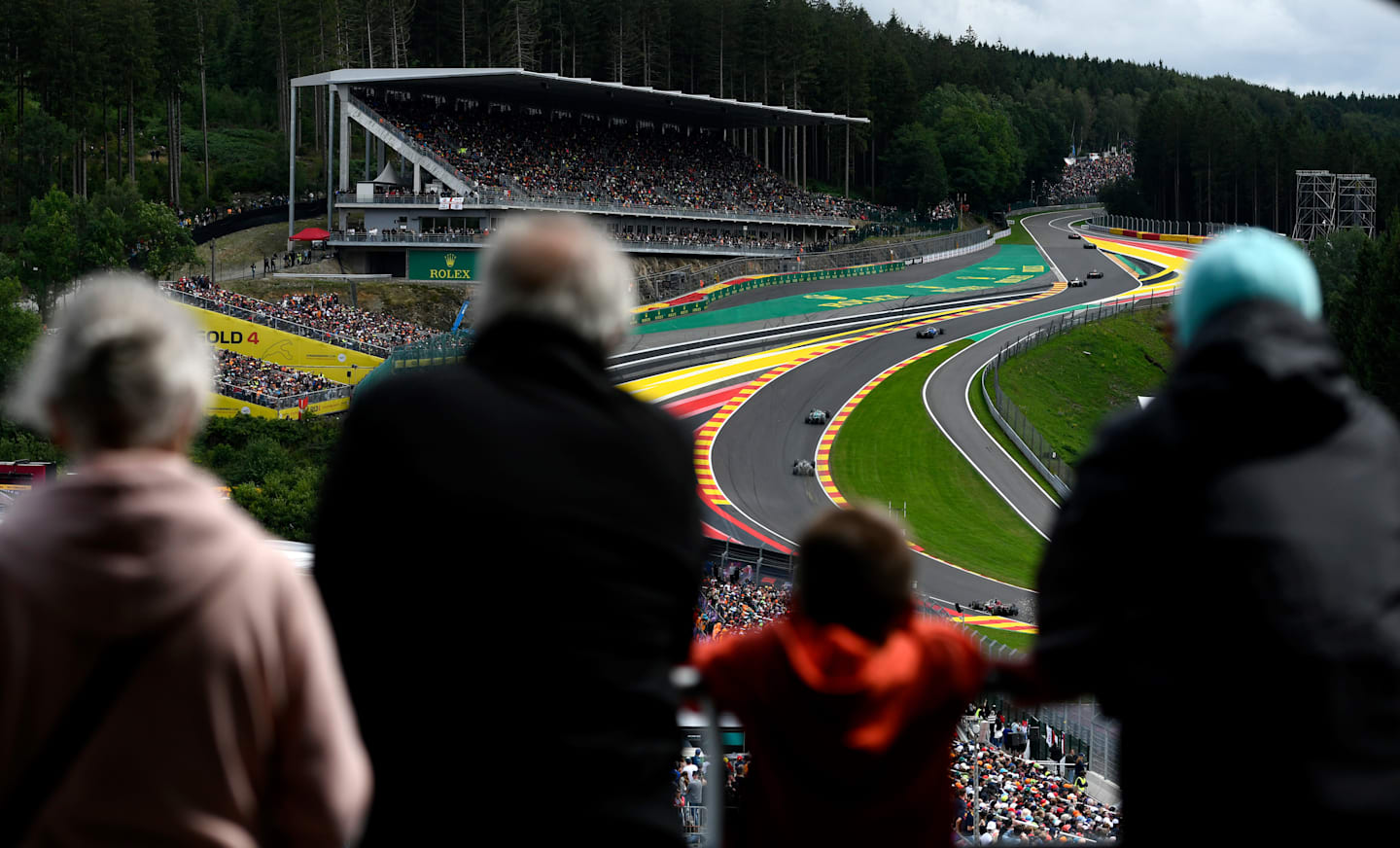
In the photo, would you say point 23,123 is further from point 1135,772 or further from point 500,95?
point 1135,772

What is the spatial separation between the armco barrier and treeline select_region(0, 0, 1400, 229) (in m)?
22.1

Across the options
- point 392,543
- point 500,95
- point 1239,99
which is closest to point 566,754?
point 392,543

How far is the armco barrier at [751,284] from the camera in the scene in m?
60.3

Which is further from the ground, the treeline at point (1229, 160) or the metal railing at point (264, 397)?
the treeline at point (1229, 160)

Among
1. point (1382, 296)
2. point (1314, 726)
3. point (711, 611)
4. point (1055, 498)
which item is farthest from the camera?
point (1382, 296)

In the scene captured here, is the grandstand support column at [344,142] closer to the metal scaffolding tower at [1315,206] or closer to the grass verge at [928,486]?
the grass verge at [928,486]

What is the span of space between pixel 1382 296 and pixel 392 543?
177 ft

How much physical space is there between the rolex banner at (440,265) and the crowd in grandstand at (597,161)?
481 cm

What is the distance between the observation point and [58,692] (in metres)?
2.45

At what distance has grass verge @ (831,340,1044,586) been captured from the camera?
3894cm

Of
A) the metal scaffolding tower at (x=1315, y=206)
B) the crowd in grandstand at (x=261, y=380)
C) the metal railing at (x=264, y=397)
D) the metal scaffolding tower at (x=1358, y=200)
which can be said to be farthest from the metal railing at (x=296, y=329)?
the metal scaffolding tower at (x=1358, y=200)

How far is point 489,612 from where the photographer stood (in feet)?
9.36

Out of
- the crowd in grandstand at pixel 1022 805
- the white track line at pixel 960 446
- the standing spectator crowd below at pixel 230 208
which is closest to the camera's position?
the crowd in grandstand at pixel 1022 805

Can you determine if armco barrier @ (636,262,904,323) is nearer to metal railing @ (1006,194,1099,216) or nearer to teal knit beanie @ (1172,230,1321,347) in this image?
teal knit beanie @ (1172,230,1321,347)
